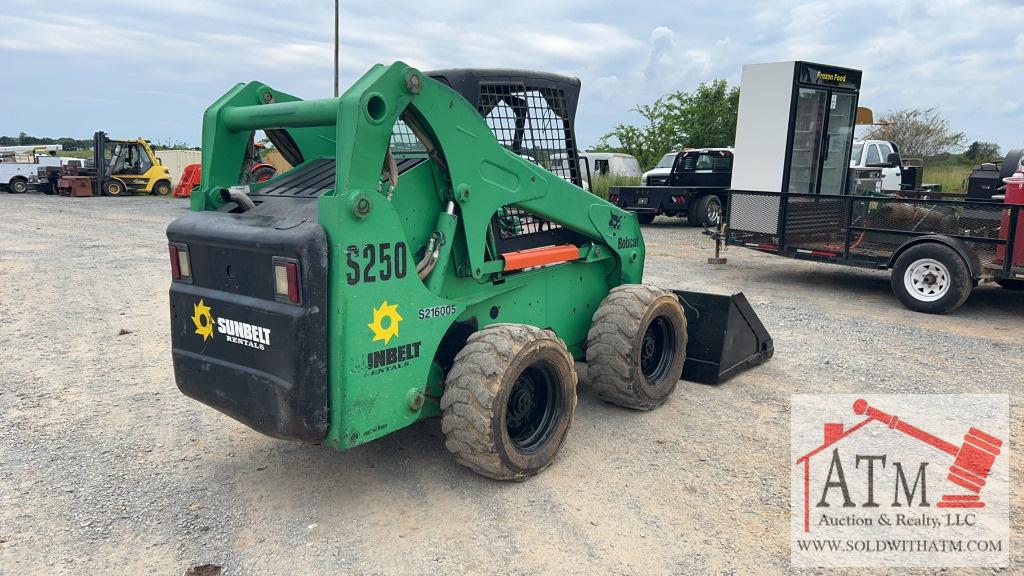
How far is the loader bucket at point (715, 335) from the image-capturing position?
18.6 ft

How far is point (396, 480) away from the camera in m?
4.00

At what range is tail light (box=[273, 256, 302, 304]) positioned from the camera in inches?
126

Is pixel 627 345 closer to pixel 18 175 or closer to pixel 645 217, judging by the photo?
pixel 645 217

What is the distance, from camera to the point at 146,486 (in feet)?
13.1

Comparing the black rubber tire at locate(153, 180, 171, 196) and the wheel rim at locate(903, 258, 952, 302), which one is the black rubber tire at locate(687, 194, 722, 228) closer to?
the wheel rim at locate(903, 258, 952, 302)

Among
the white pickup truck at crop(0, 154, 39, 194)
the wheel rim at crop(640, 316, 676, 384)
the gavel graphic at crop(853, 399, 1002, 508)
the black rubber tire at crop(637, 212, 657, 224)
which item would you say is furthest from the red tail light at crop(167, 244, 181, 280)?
the white pickup truck at crop(0, 154, 39, 194)

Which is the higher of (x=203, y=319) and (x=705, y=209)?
(x=705, y=209)

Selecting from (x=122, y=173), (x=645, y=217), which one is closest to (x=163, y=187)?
(x=122, y=173)

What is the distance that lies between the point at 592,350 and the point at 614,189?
14318mm

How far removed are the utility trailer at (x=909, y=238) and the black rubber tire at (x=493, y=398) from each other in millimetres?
6420

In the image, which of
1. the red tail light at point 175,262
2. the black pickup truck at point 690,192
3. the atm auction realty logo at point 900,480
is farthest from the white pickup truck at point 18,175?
the atm auction realty logo at point 900,480

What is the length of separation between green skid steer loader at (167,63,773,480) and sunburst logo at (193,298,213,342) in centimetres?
1

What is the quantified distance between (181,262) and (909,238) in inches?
322

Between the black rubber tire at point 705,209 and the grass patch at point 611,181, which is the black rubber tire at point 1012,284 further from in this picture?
the grass patch at point 611,181
